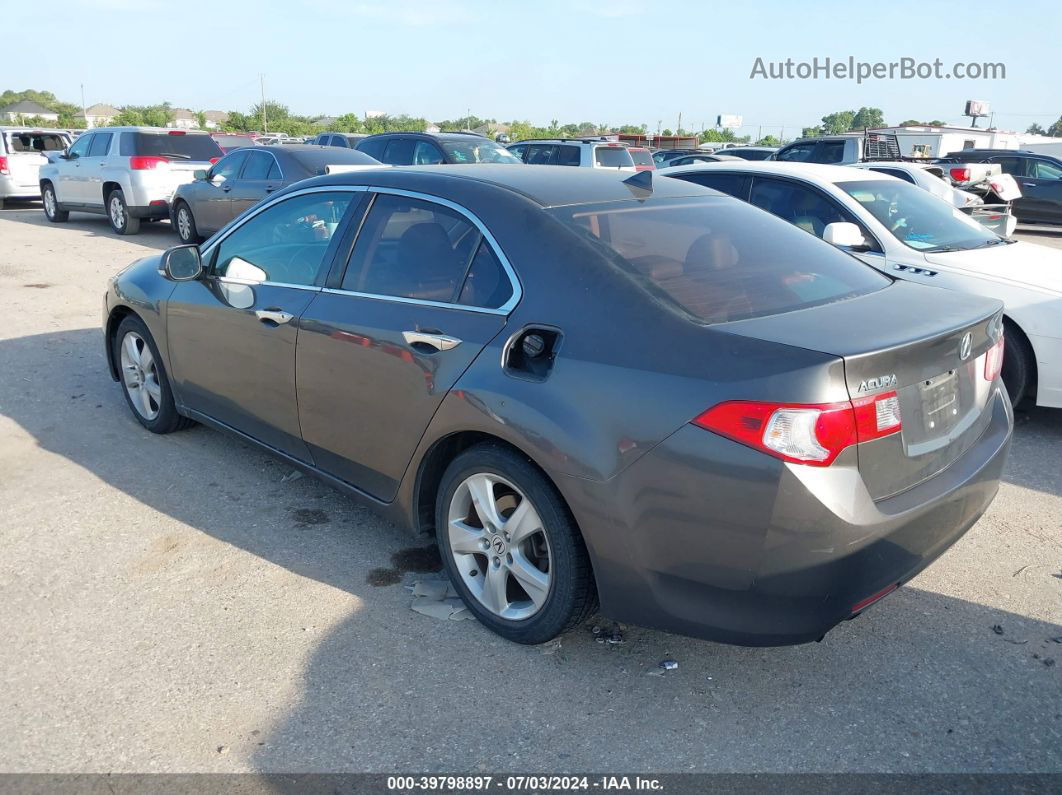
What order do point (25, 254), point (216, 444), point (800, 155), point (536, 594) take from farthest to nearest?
1. point (800, 155)
2. point (25, 254)
3. point (216, 444)
4. point (536, 594)

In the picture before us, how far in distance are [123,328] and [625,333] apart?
3769 millimetres

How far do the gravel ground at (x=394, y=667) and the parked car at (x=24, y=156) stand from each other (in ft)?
54.8

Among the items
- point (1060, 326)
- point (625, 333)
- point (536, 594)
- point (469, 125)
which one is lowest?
point (536, 594)

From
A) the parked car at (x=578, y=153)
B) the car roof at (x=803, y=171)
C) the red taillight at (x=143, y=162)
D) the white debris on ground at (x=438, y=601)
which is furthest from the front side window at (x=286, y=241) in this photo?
the parked car at (x=578, y=153)

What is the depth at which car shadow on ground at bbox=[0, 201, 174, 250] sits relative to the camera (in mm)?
14297

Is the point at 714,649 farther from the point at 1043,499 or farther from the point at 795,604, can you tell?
the point at 1043,499

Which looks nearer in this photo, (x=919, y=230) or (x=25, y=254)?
(x=919, y=230)

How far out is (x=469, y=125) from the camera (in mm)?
66188

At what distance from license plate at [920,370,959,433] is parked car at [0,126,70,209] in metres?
19.3

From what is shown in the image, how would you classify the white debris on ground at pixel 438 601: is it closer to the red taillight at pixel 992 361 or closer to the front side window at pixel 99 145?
the red taillight at pixel 992 361

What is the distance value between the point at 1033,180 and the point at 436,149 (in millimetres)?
12014

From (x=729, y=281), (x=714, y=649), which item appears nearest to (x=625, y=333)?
(x=729, y=281)

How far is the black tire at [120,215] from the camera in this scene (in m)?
14.4

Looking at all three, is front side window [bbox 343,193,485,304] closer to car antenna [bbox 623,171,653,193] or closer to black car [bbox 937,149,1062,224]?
car antenna [bbox 623,171,653,193]
